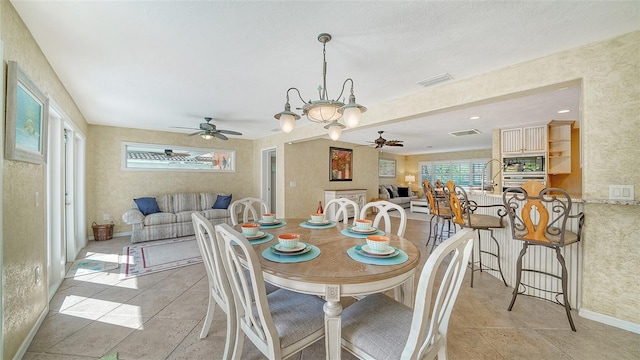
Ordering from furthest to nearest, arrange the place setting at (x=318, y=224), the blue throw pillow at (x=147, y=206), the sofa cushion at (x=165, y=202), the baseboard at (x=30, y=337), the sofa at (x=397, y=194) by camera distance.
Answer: the sofa at (x=397, y=194), the sofa cushion at (x=165, y=202), the blue throw pillow at (x=147, y=206), the place setting at (x=318, y=224), the baseboard at (x=30, y=337)

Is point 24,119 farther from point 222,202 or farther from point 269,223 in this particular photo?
point 222,202

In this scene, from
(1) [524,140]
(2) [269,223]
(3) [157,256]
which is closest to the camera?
(2) [269,223]

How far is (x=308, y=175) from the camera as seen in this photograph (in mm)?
5961

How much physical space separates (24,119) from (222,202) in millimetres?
4040

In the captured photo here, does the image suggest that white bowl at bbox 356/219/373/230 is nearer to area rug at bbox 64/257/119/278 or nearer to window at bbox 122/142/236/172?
area rug at bbox 64/257/119/278

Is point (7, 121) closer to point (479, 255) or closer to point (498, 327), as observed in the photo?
point (498, 327)

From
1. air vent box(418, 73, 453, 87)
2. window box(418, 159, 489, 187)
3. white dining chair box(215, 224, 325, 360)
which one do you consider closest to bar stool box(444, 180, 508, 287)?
air vent box(418, 73, 453, 87)

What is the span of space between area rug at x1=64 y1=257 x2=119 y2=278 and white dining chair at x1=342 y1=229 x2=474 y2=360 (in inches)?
140

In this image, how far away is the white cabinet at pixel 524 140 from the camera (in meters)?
4.54

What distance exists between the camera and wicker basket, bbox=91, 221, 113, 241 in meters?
4.45

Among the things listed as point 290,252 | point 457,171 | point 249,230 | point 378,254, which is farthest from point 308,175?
point 457,171

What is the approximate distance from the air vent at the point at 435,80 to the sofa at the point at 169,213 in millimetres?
4666

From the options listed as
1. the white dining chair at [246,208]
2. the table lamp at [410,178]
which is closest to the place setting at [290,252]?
the white dining chair at [246,208]

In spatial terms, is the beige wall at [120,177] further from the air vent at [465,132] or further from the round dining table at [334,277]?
the air vent at [465,132]
